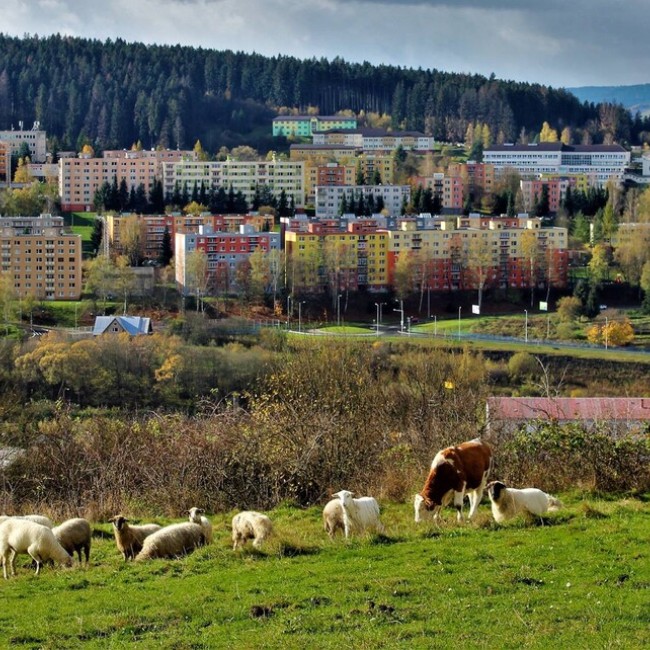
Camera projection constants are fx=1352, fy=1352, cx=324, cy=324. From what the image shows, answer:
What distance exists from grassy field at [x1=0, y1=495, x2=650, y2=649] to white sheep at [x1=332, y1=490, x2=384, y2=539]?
91 millimetres

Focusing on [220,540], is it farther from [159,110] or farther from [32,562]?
[159,110]

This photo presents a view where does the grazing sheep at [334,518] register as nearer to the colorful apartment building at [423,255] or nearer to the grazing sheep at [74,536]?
the grazing sheep at [74,536]

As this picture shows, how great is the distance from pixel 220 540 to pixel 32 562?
84cm

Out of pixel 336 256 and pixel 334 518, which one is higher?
pixel 334 518

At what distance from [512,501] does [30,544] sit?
6.96ft

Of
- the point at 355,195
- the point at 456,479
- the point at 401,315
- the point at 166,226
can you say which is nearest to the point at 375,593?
the point at 456,479

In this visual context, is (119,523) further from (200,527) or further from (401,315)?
(401,315)

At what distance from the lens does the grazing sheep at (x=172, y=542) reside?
5.77m

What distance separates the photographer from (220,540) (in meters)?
6.09

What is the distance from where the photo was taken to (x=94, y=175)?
150ft

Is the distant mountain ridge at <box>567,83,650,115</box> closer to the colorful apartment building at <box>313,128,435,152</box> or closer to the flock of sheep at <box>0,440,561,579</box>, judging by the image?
the colorful apartment building at <box>313,128,435,152</box>

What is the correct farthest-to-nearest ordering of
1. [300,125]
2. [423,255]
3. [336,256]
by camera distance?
[300,125], [423,255], [336,256]

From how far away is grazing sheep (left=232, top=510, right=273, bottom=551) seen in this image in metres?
5.86

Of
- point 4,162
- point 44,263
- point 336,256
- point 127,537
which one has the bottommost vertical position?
point 44,263
